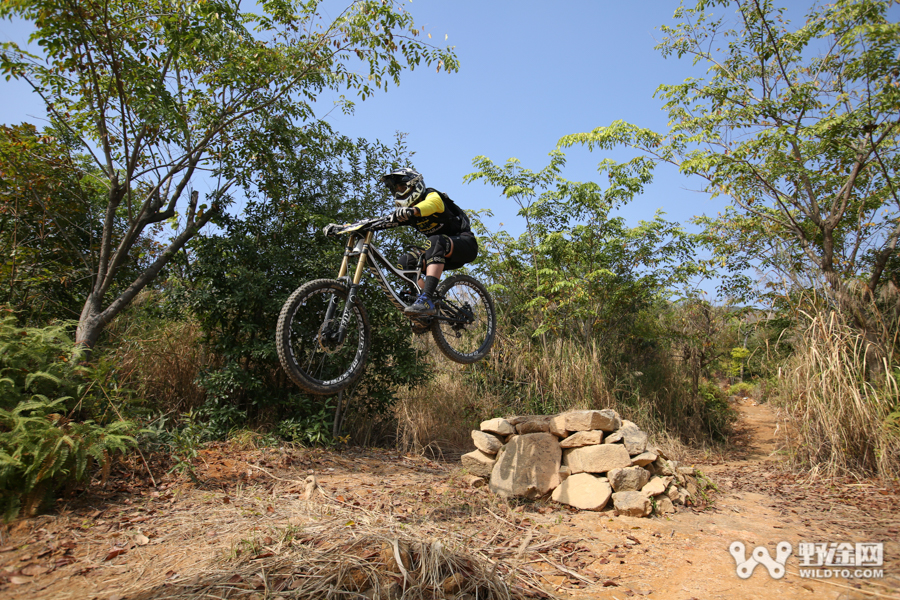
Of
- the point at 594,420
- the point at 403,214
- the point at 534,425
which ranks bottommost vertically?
the point at 534,425

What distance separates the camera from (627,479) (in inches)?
263

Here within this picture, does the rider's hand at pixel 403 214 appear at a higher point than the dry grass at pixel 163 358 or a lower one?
higher

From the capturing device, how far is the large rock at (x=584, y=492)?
666 cm

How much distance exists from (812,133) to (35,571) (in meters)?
11.4

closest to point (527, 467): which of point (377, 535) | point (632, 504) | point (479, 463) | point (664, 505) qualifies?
point (479, 463)

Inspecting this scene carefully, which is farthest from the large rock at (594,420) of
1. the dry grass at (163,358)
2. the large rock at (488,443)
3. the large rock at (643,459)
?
the dry grass at (163,358)

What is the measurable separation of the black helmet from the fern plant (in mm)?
3686

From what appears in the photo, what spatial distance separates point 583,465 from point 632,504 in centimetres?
83

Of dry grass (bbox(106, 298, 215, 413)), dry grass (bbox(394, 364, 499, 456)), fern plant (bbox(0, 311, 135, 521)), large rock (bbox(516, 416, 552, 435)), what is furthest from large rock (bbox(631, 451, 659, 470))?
dry grass (bbox(106, 298, 215, 413))

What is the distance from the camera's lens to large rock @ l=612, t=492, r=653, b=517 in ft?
21.0

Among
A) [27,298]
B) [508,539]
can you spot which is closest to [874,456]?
[508,539]

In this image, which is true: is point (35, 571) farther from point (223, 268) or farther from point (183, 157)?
point (183, 157)

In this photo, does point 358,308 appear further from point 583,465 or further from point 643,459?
point 643,459

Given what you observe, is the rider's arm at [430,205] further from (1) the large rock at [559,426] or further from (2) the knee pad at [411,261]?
(1) the large rock at [559,426]
